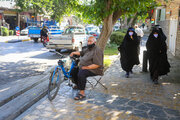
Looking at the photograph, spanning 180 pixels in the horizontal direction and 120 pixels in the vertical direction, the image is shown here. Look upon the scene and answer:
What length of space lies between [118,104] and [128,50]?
9.77ft

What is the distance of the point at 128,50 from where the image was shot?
24.3ft

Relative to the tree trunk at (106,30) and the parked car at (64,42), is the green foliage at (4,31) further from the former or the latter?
the tree trunk at (106,30)

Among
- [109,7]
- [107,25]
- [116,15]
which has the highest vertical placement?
[109,7]

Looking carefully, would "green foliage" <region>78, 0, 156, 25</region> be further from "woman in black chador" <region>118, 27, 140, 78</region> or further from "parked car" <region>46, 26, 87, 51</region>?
"parked car" <region>46, 26, 87, 51</region>

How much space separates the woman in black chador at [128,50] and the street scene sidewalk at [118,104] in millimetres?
697

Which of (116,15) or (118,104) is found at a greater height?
(116,15)

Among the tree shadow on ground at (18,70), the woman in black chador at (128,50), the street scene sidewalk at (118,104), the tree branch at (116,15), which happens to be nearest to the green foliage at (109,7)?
the tree branch at (116,15)

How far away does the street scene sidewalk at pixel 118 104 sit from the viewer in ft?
13.8

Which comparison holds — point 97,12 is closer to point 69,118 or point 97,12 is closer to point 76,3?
point 76,3

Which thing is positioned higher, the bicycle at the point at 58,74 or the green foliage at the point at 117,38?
the green foliage at the point at 117,38

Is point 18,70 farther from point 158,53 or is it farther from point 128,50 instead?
point 158,53

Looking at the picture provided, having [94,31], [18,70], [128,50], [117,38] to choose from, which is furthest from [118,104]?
[94,31]

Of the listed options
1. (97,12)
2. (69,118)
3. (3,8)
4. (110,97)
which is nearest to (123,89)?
(110,97)

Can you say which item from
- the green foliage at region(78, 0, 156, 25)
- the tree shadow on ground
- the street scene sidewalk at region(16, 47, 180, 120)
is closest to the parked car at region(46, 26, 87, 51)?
the tree shadow on ground
